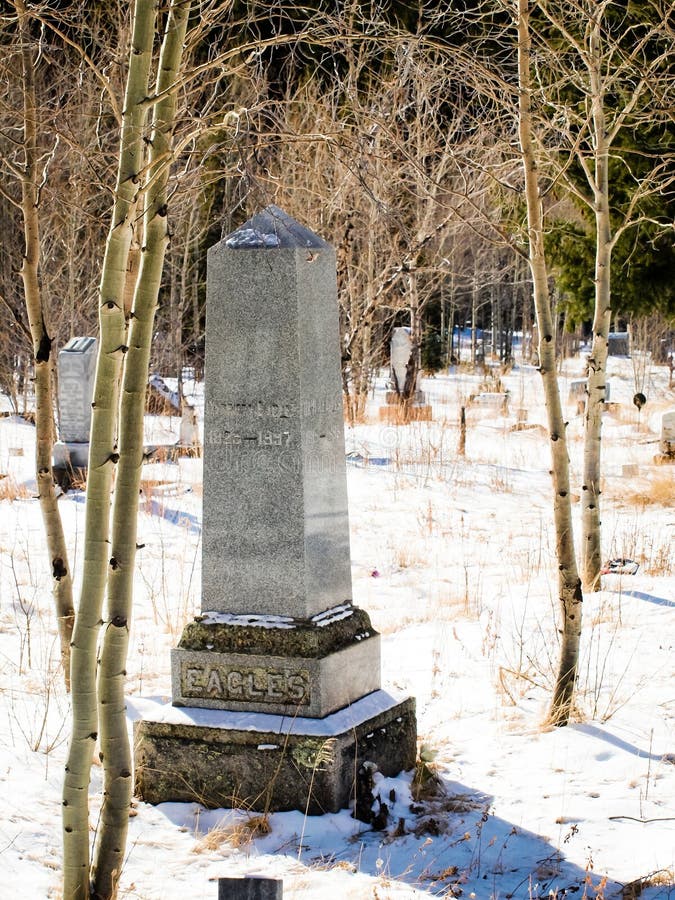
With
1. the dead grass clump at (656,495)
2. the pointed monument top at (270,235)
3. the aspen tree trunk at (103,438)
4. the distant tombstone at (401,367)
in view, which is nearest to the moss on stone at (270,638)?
the aspen tree trunk at (103,438)

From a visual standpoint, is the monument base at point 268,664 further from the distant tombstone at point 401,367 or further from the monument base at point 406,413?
the distant tombstone at point 401,367

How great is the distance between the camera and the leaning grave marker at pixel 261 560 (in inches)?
171

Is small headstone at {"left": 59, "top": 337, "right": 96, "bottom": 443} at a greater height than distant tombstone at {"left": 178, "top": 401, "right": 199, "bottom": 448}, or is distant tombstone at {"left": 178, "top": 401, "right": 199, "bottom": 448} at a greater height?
small headstone at {"left": 59, "top": 337, "right": 96, "bottom": 443}

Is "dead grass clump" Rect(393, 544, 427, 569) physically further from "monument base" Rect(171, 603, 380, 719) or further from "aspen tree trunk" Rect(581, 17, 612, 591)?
"monument base" Rect(171, 603, 380, 719)

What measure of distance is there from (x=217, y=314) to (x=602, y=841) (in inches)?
102

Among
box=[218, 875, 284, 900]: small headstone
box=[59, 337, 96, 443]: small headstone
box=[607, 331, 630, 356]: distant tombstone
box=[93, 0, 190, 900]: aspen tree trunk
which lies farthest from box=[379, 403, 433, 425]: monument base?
box=[607, 331, 630, 356]: distant tombstone

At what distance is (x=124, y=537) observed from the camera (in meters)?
3.19

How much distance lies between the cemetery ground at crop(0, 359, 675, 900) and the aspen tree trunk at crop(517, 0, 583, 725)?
24cm

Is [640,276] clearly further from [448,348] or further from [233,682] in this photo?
[448,348]

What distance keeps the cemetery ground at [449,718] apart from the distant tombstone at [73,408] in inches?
57.6

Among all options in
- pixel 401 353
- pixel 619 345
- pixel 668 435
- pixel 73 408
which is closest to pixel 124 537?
pixel 73 408

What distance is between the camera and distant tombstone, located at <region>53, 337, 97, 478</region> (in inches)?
496

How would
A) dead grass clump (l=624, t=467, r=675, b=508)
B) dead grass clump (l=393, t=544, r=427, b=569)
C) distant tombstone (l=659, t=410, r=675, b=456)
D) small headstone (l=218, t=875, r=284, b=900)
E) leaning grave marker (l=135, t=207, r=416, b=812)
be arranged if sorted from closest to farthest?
small headstone (l=218, t=875, r=284, b=900) < leaning grave marker (l=135, t=207, r=416, b=812) < dead grass clump (l=393, t=544, r=427, b=569) < dead grass clump (l=624, t=467, r=675, b=508) < distant tombstone (l=659, t=410, r=675, b=456)

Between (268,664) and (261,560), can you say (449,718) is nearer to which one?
(268,664)
